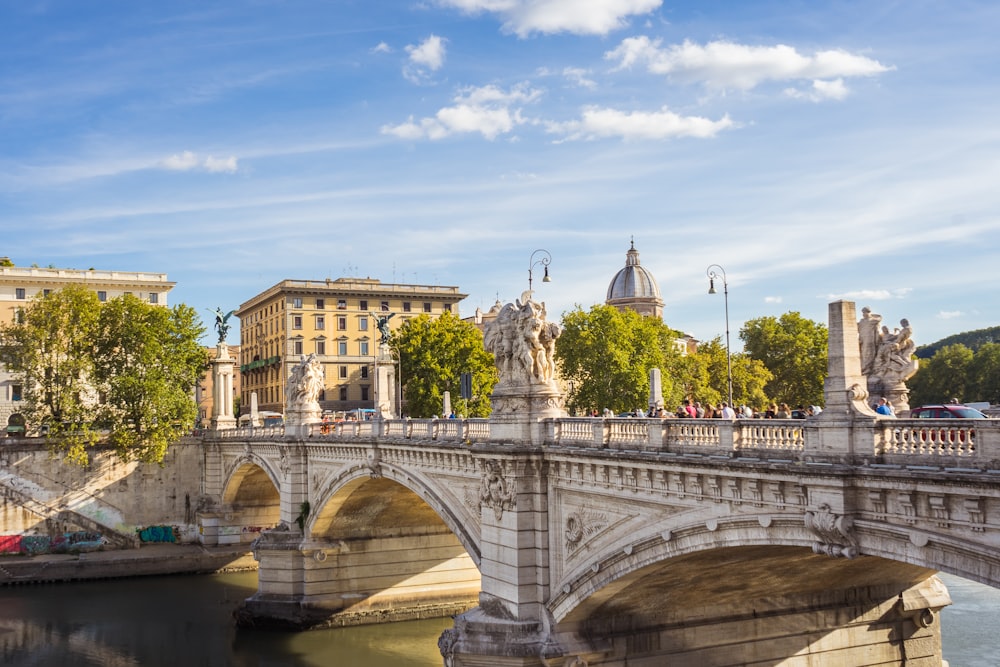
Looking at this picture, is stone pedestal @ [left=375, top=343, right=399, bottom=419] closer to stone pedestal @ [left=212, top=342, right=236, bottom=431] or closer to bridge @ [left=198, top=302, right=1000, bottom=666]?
bridge @ [left=198, top=302, right=1000, bottom=666]

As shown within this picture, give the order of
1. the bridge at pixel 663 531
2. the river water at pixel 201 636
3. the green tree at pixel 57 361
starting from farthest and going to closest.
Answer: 1. the green tree at pixel 57 361
2. the river water at pixel 201 636
3. the bridge at pixel 663 531

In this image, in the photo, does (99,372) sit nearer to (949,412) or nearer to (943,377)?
(949,412)

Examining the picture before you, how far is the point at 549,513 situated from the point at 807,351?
1994 inches

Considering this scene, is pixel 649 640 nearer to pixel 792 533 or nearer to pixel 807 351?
pixel 792 533

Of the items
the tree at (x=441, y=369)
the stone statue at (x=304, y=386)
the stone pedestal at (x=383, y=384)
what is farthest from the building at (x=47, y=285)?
the stone pedestal at (x=383, y=384)

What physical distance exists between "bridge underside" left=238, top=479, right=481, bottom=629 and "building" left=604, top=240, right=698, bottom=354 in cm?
8147

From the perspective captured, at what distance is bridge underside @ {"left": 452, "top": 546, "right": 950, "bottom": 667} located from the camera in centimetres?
2105

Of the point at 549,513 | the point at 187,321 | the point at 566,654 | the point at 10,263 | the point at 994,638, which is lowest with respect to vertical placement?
the point at 994,638

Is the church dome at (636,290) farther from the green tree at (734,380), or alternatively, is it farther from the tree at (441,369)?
the tree at (441,369)

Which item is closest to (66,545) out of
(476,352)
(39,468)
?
(39,468)

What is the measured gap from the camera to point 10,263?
240 feet

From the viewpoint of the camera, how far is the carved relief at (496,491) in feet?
74.3

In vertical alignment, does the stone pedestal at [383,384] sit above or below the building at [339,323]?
below

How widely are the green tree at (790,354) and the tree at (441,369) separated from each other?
66.3 ft
